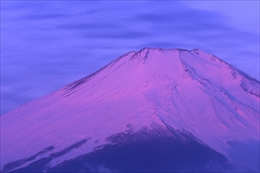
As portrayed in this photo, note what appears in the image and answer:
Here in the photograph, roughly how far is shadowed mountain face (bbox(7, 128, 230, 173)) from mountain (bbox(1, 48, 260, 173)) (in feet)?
0.15

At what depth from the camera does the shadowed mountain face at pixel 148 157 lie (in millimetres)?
34750

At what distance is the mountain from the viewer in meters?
35.5

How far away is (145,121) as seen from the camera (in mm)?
37406

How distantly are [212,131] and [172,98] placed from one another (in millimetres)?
3647

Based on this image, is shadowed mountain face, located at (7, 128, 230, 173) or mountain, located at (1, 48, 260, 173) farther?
mountain, located at (1, 48, 260, 173)

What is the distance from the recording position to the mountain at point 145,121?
35.5 m

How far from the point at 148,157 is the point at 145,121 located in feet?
7.89

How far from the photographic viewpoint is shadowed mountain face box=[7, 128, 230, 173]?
3475cm

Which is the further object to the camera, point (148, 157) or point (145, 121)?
point (145, 121)

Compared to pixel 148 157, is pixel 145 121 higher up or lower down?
higher up

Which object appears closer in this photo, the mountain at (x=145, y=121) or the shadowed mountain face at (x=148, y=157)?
the shadowed mountain face at (x=148, y=157)

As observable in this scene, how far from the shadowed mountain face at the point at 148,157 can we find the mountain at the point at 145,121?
4 centimetres

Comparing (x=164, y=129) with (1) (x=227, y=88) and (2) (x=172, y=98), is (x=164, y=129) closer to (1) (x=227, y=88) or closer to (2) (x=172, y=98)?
(2) (x=172, y=98)

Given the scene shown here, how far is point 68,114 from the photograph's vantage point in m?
41.3
